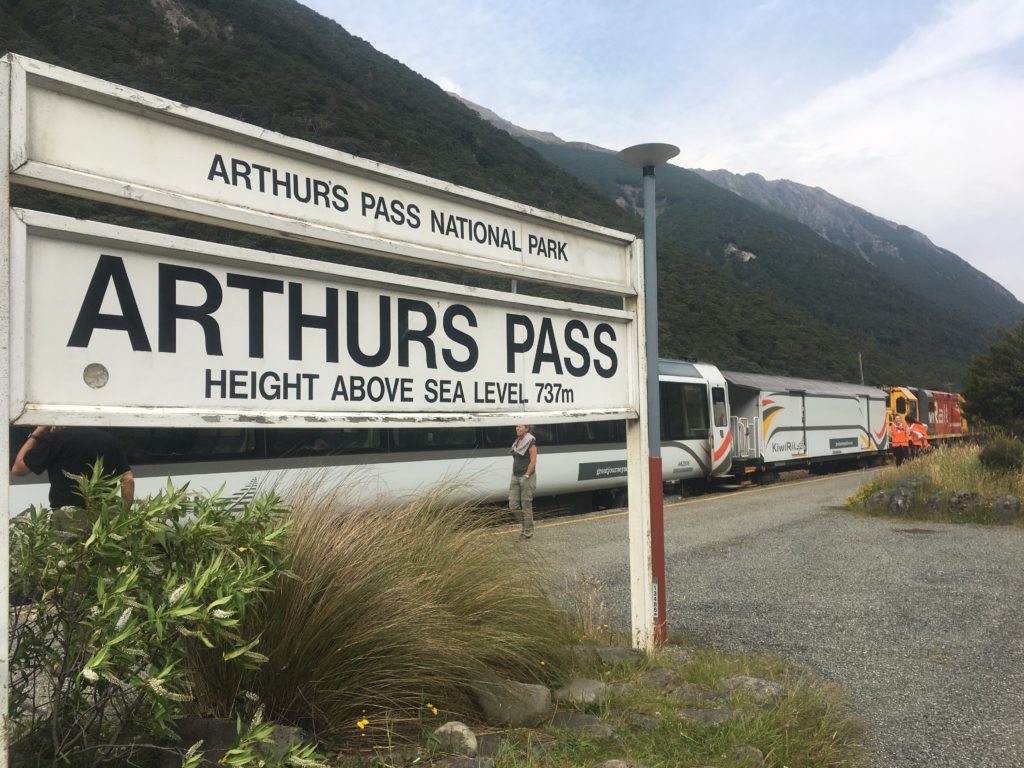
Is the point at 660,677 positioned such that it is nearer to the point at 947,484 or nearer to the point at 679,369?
the point at 947,484

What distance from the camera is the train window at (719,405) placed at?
1993 cm

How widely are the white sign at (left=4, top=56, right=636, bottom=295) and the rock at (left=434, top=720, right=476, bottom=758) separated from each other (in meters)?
2.11

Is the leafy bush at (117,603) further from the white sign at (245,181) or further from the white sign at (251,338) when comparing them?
the white sign at (245,181)

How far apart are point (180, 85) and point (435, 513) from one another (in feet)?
174

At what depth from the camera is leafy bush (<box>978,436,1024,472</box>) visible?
13695 millimetres

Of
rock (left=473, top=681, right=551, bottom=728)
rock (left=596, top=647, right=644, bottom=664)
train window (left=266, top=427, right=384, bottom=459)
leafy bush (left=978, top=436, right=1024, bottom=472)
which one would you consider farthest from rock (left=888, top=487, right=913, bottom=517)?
rock (left=473, top=681, right=551, bottom=728)

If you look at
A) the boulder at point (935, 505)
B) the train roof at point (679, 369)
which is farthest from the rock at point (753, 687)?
the train roof at point (679, 369)

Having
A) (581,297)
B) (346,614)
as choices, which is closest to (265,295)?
(346,614)

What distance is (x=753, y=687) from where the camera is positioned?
427 cm

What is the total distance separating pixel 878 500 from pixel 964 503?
1.30 m

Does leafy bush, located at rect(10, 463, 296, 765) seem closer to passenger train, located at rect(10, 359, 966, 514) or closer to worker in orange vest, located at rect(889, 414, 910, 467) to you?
passenger train, located at rect(10, 359, 966, 514)

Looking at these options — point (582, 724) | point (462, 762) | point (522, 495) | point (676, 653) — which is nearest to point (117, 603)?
point (462, 762)

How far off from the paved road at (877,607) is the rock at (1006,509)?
0.57 m

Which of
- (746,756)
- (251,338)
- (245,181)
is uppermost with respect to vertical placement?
(245,181)
